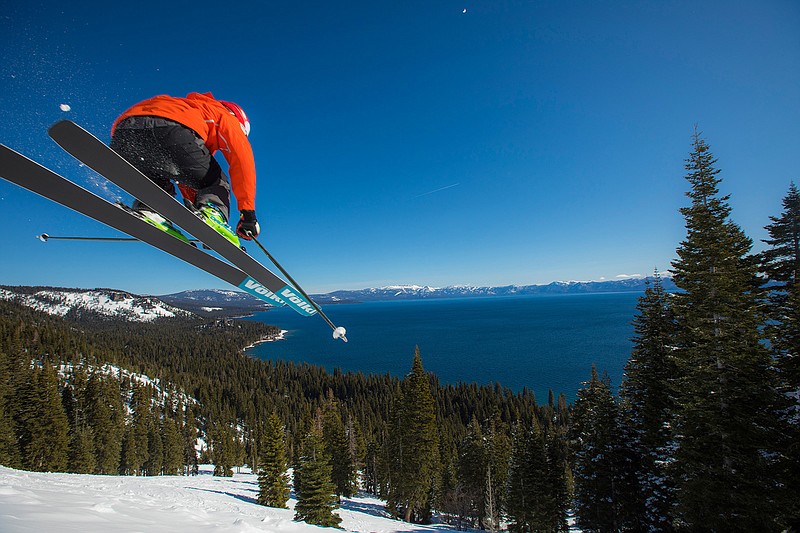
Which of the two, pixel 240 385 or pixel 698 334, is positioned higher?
pixel 698 334

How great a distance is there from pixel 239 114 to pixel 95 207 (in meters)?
1.49

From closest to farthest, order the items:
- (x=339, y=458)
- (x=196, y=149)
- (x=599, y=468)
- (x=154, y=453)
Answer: (x=196, y=149)
(x=599, y=468)
(x=339, y=458)
(x=154, y=453)

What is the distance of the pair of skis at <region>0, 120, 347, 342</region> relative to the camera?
7.57 ft

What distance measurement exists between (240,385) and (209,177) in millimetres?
83090

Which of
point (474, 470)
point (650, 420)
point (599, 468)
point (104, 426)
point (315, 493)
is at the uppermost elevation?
point (650, 420)

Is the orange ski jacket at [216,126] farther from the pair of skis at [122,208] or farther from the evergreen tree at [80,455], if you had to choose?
the evergreen tree at [80,455]

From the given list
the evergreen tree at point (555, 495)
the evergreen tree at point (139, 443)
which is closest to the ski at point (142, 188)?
the evergreen tree at point (555, 495)

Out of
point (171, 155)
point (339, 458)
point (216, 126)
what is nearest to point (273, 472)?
point (339, 458)

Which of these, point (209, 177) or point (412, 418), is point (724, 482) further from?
point (412, 418)

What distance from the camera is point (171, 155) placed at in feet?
8.61

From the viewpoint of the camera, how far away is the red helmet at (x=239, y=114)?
9.14ft

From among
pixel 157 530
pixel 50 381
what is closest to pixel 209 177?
pixel 157 530

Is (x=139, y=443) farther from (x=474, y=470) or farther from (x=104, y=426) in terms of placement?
(x=474, y=470)

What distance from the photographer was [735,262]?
883 cm
